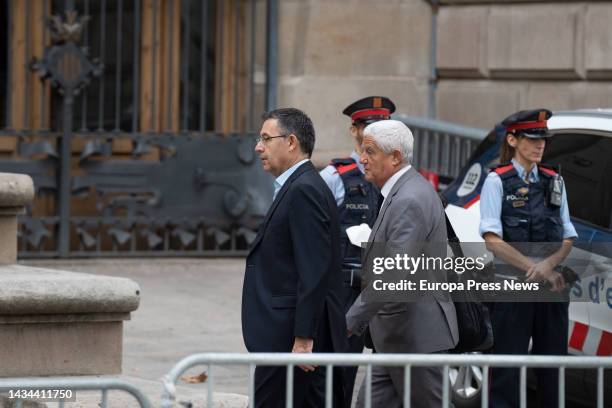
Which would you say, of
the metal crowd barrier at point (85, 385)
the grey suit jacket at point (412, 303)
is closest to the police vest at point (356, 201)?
the grey suit jacket at point (412, 303)

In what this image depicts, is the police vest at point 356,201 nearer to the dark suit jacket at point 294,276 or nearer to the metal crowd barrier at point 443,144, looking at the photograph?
the dark suit jacket at point 294,276

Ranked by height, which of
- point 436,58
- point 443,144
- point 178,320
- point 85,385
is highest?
point 436,58

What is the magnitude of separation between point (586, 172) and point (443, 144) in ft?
14.3

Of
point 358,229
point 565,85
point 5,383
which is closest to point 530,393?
point 358,229

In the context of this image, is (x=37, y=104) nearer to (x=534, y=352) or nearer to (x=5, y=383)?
(x=534, y=352)

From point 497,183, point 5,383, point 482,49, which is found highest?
point 482,49

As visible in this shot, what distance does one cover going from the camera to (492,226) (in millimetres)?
7117

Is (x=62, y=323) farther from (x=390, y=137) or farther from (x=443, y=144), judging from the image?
(x=443, y=144)

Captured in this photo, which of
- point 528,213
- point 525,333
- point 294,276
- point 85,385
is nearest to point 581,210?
point 528,213

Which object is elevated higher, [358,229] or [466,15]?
[466,15]

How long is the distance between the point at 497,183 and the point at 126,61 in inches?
254

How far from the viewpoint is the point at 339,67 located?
13.5m

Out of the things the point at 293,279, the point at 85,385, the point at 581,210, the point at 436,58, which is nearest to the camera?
the point at 85,385

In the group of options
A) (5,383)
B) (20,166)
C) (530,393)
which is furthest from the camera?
(20,166)
